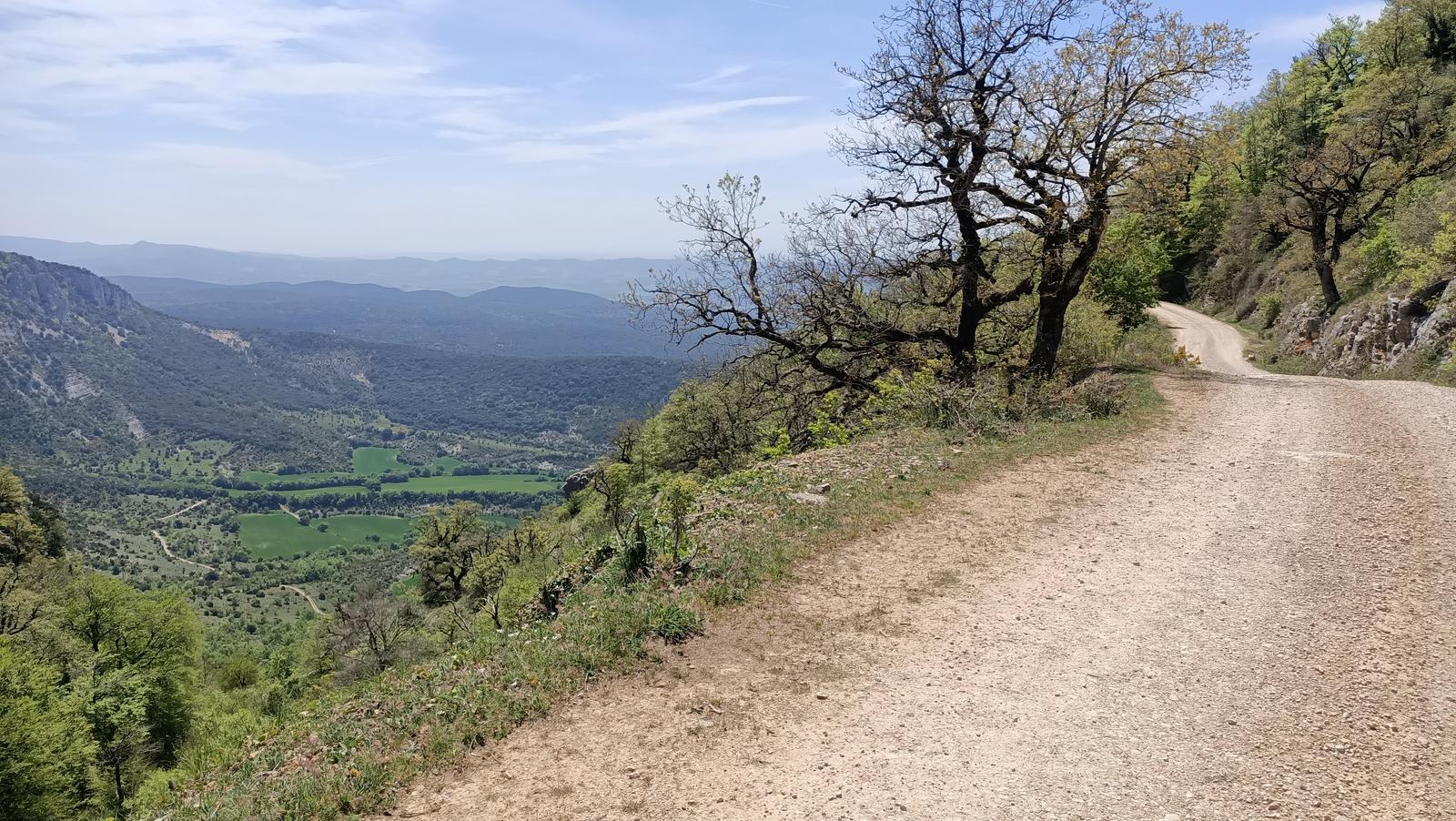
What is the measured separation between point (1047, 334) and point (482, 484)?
18497cm

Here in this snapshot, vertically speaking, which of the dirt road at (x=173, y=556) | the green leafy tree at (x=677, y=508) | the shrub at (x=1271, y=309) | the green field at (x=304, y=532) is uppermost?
the shrub at (x=1271, y=309)

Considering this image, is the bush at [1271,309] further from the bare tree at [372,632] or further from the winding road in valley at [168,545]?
the winding road in valley at [168,545]

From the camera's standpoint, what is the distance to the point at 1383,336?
22.4 meters

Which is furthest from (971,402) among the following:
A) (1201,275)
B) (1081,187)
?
(1201,275)

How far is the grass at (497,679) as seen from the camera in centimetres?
492

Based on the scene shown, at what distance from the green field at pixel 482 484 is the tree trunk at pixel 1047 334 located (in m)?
168

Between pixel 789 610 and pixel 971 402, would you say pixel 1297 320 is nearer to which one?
pixel 971 402

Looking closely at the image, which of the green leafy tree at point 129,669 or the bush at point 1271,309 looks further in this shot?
the bush at point 1271,309

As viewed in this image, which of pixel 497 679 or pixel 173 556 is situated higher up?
pixel 497 679

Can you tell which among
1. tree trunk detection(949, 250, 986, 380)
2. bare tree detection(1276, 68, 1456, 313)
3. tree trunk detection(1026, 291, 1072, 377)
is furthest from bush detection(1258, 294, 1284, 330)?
tree trunk detection(949, 250, 986, 380)

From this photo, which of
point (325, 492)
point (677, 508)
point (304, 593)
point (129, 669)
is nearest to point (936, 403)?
point (677, 508)

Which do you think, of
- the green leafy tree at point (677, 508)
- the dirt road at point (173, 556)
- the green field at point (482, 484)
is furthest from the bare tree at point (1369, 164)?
the green field at point (482, 484)

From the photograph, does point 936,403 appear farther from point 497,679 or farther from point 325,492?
point 325,492

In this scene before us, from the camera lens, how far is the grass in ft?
16.1
